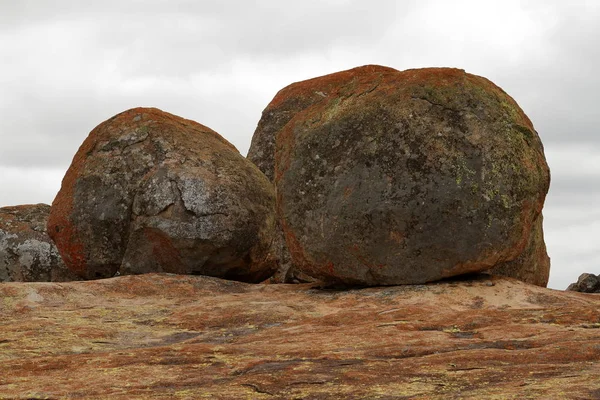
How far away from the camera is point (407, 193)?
491 inches

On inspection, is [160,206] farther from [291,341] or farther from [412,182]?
[291,341]

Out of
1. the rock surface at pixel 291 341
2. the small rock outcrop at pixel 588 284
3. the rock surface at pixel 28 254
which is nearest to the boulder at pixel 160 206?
the rock surface at pixel 291 341

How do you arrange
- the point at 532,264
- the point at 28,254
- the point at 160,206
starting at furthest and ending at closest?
1. the point at 28,254
2. the point at 160,206
3. the point at 532,264

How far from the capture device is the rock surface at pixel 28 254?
2036cm

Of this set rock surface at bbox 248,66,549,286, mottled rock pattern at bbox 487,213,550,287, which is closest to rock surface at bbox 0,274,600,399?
rock surface at bbox 248,66,549,286

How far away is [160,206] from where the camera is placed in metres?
15.4

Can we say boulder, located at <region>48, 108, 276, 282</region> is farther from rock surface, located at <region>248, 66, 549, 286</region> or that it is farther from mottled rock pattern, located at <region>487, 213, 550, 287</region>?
mottled rock pattern, located at <region>487, 213, 550, 287</region>

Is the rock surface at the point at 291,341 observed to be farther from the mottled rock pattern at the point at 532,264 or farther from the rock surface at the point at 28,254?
the rock surface at the point at 28,254

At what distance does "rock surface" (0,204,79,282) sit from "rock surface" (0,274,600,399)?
267 inches

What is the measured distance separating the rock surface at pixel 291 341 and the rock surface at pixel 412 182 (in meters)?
0.53

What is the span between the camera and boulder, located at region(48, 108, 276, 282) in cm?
1536

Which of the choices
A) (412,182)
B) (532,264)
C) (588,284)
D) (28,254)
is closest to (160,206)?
(412,182)

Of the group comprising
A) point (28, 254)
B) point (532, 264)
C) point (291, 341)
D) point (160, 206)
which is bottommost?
point (291, 341)

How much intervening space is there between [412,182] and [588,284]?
9.76 meters
